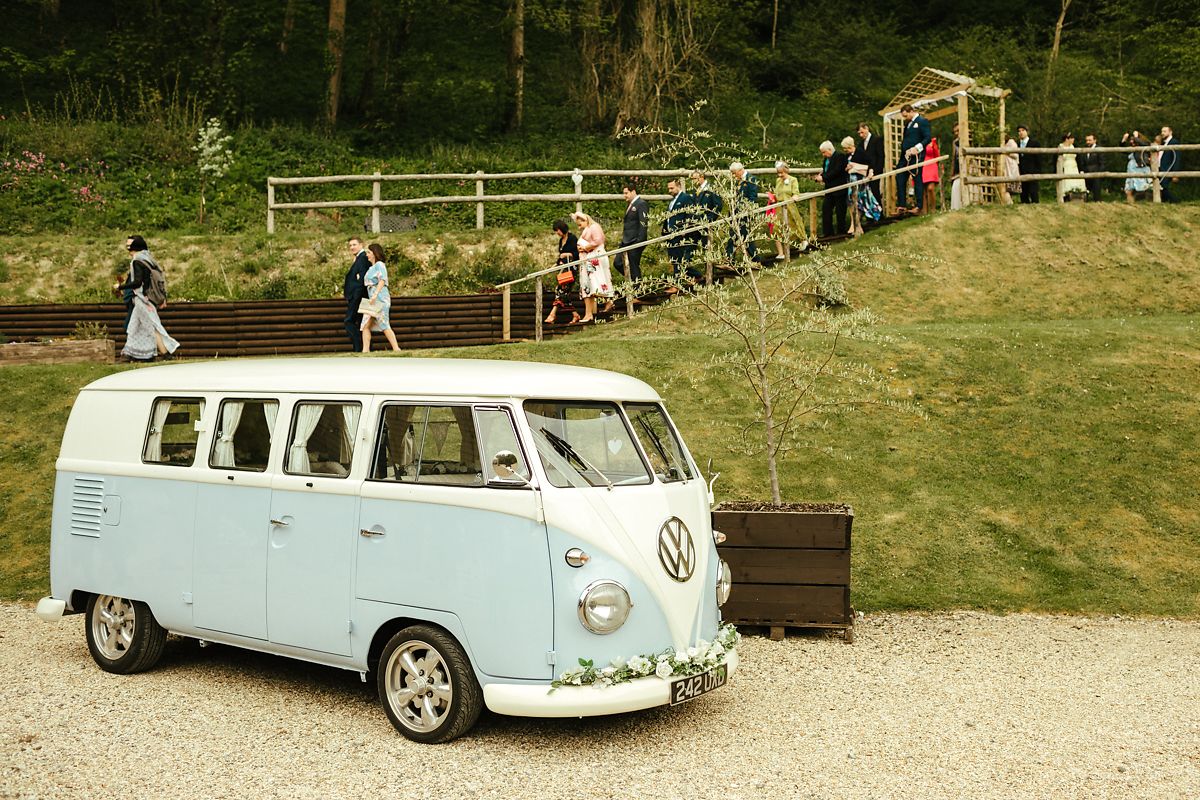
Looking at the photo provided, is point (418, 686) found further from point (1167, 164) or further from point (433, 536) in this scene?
point (1167, 164)

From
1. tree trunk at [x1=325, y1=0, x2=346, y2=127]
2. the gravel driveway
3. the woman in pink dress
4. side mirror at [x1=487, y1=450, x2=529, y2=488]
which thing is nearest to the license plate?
the gravel driveway

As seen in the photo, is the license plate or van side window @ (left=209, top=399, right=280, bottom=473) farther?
van side window @ (left=209, top=399, right=280, bottom=473)

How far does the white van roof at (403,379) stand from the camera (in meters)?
6.86

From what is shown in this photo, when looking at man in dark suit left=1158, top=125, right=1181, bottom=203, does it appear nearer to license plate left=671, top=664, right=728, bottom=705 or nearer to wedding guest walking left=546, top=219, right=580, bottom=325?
wedding guest walking left=546, top=219, right=580, bottom=325

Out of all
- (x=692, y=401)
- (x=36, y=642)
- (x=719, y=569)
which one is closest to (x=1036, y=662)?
(x=719, y=569)

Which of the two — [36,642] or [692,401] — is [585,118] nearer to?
[692,401]

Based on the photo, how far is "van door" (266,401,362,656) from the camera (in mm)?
7113

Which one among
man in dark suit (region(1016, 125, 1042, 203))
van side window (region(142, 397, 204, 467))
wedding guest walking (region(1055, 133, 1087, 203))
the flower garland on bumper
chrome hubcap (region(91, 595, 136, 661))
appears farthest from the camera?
wedding guest walking (region(1055, 133, 1087, 203))

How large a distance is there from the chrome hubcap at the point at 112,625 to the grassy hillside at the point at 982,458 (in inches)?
102

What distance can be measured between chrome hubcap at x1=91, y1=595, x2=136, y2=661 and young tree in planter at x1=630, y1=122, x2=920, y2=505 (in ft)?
16.2

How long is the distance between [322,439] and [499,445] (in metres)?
1.35

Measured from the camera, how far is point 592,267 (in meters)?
17.5

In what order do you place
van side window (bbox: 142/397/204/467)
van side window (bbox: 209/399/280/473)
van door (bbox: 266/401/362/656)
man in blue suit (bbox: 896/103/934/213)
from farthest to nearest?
man in blue suit (bbox: 896/103/934/213) < van side window (bbox: 142/397/204/467) < van side window (bbox: 209/399/280/473) < van door (bbox: 266/401/362/656)

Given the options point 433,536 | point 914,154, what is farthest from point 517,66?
point 433,536
